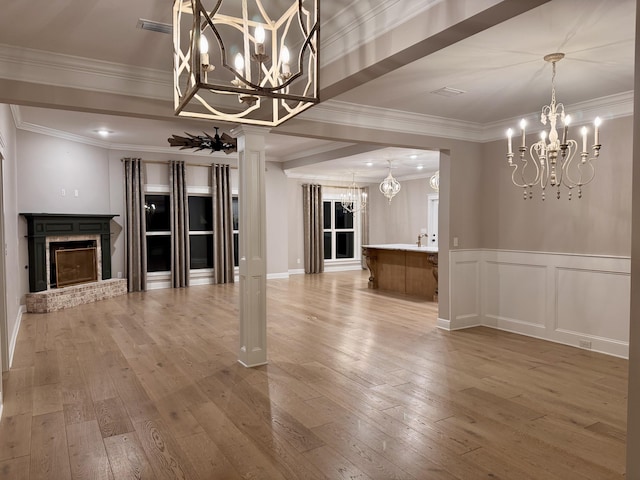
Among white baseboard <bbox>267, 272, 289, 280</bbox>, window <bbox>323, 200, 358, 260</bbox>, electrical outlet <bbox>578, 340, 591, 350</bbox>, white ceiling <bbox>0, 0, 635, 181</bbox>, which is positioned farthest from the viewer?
window <bbox>323, 200, 358, 260</bbox>

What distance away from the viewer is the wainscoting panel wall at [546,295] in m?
4.55

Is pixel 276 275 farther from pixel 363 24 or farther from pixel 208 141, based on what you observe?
pixel 363 24

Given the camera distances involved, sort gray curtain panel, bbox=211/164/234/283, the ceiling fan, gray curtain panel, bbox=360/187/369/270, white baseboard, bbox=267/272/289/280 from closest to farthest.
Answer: the ceiling fan, gray curtain panel, bbox=211/164/234/283, white baseboard, bbox=267/272/289/280, gray curtain panel, bbox=360/187/369/270

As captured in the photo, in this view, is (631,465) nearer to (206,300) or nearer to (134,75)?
(134,75)

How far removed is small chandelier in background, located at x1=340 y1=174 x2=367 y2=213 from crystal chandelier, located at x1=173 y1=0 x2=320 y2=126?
843cm

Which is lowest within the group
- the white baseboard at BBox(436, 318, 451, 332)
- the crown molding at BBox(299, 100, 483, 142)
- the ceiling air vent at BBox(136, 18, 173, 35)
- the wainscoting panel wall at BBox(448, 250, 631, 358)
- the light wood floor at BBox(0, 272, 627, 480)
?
the light wood floor at BBox(0, 272, 627, 480)

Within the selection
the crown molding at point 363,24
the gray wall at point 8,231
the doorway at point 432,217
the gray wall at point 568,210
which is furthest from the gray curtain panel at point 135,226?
the doorway at point 432,217

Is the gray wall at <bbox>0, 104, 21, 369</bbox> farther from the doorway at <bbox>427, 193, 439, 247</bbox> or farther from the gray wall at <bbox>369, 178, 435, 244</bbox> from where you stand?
the gray wall at <bbox>369, 178, 435, 244</bbox>

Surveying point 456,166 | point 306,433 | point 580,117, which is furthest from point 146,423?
point 580,117

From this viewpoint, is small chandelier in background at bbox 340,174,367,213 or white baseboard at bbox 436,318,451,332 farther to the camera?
small chandelier in background at bbox 340,174,367,213

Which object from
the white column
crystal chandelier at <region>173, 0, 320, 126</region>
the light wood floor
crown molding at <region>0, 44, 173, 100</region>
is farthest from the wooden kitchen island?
crown molding at <region>0, 44, 173, 100</region>

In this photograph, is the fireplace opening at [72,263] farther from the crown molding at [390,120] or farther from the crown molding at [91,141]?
the crown molding at [390,120]

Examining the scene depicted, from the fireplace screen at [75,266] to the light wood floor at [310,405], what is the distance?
76.0 inches

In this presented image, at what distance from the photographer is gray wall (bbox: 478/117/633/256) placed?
14.7 ft
